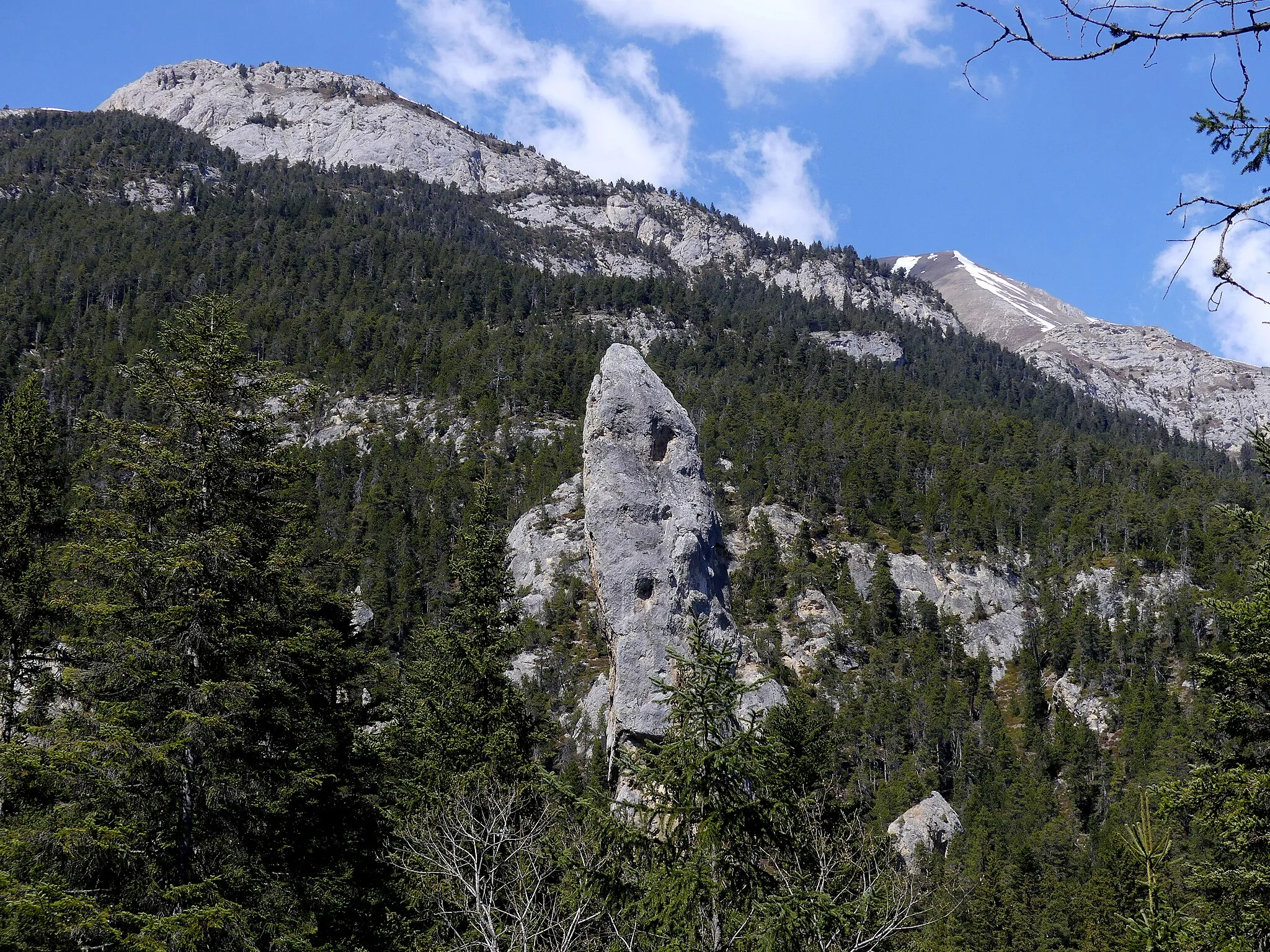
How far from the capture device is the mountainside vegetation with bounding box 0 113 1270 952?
31.0 ft

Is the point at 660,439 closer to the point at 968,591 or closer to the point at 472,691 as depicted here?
the point at 472,691

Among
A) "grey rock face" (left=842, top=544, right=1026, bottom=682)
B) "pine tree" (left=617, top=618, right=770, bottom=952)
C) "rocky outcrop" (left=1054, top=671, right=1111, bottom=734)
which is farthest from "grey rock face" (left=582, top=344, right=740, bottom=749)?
"grey rock face" (left=842, top=544, right=1026, bottom=682)

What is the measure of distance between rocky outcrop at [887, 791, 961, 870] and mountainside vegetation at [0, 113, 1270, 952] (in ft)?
5.86

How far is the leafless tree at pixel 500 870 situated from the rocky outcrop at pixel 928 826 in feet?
132

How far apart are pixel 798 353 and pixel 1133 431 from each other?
83.6 m

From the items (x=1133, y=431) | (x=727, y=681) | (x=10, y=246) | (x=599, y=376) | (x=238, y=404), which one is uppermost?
(x=1133, y=431)

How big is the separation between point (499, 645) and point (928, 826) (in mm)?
44886

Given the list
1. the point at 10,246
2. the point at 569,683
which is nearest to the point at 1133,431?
the point at 569,683

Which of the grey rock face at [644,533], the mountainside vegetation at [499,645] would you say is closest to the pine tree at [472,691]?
the mountainside vegetation at [499,645]

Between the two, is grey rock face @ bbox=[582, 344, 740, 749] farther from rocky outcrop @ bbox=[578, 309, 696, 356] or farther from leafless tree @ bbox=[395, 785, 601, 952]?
rocky outcrop @ bbox=[578, 309, 696, 356]

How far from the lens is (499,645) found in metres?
18.9

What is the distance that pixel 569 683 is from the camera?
67562mm

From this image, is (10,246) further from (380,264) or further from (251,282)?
(380,264)

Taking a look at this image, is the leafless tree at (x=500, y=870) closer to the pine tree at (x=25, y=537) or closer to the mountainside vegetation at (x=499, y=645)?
the mountainside vegetation at (x=499, y=645)
